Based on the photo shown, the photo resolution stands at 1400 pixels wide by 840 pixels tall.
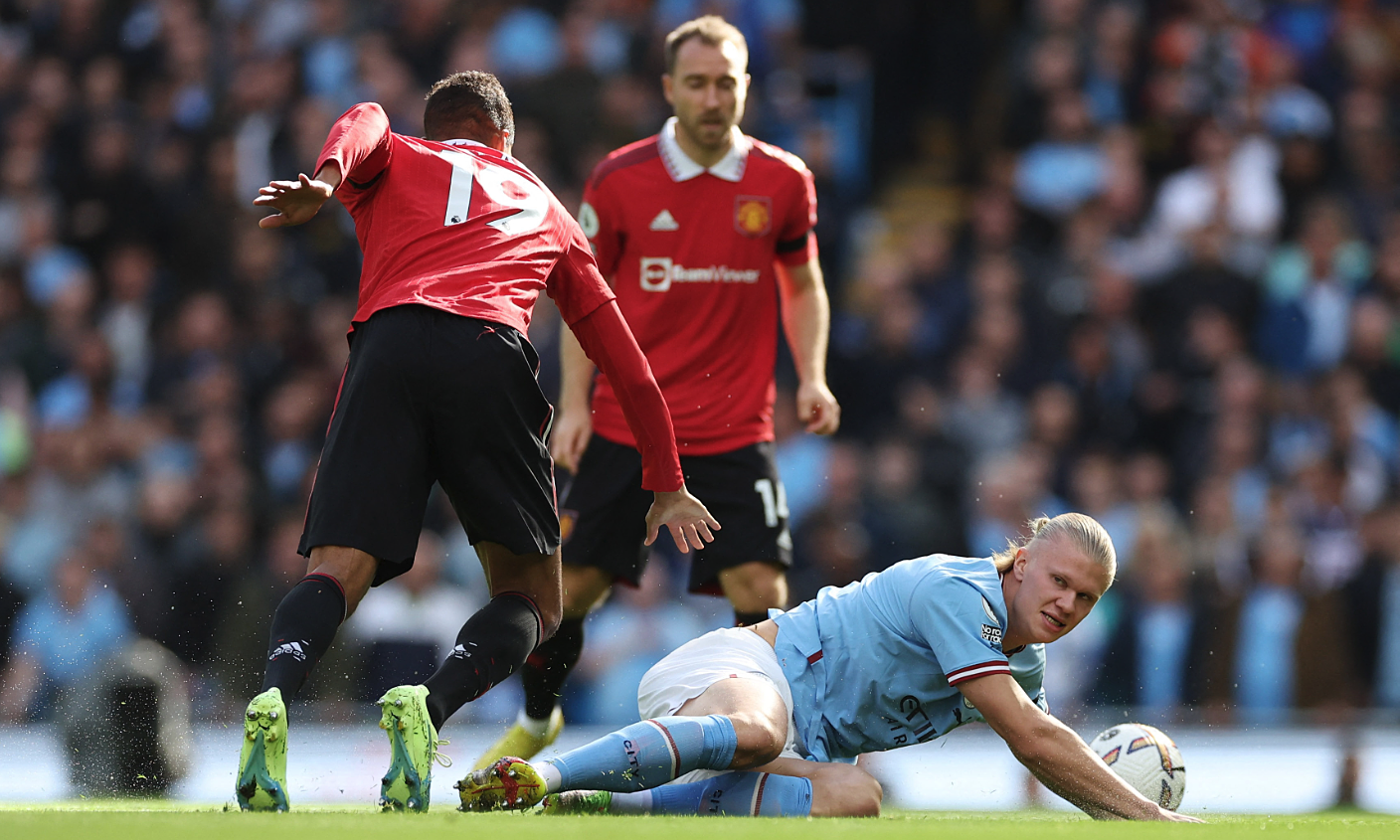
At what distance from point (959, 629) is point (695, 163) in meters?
2.62

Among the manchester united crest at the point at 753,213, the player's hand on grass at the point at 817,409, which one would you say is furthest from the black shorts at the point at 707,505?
the manchester united crest at the point at 753,213

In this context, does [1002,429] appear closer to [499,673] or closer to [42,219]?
[499,673]

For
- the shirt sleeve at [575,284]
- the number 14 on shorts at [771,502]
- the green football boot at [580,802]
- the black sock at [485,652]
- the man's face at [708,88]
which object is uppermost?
the man's face at [708,88]

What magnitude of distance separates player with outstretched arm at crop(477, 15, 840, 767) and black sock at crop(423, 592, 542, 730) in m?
1.52

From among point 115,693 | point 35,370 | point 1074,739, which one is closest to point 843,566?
point 115,693

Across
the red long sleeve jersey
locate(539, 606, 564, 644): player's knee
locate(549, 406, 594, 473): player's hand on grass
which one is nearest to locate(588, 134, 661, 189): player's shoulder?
locate(549, 406, 594, 473): player's hand on grass

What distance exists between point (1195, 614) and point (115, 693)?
5285mm

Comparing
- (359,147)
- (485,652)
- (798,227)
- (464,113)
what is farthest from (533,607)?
(798,227)

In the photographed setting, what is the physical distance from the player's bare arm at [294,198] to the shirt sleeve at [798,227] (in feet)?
8.68

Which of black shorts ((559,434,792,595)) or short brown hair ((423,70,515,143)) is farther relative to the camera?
black shorts ((559,434,792,595))

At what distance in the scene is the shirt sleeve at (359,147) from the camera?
4355 millimetres

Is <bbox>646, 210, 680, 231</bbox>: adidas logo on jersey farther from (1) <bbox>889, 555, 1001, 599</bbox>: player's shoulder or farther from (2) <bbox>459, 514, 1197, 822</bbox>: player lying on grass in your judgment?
(1) <bbox>889, 555, 1001, 599</bbox>: player's shoulder

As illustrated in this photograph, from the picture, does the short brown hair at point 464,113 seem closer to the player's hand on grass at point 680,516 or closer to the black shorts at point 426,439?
the black shorts at point 426,439

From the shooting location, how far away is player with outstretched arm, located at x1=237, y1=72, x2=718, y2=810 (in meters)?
4.36
